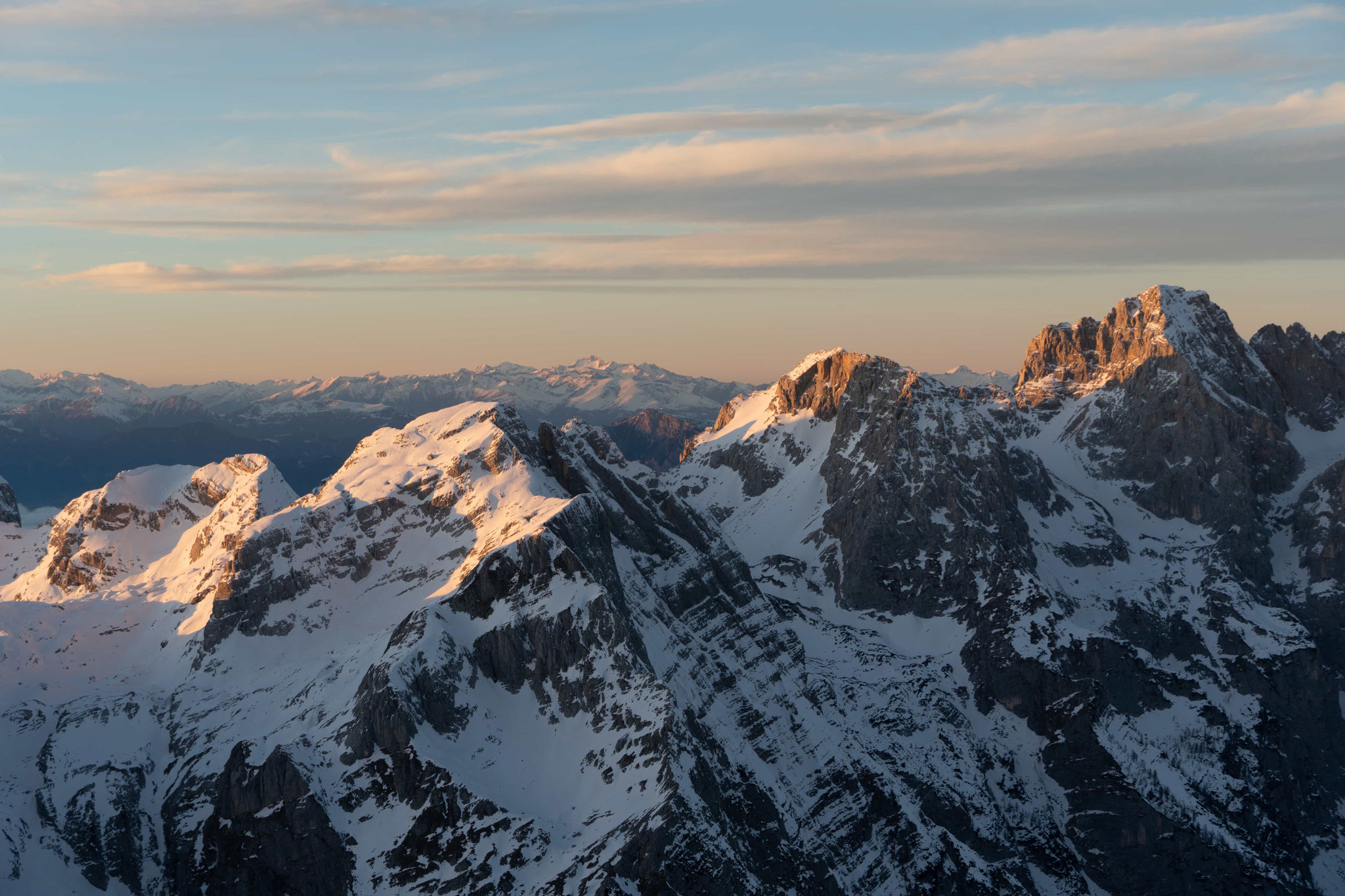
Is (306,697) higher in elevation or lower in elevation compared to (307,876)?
higher

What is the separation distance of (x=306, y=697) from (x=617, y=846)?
197 ft

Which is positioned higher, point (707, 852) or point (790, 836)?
point (707, 852)

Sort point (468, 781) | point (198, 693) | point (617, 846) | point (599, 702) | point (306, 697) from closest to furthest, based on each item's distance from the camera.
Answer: point (617, 846) → point (468, 781) → point (599, 702) → point (306, 697) → point (198, 693)

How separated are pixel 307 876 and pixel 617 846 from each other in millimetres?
42140

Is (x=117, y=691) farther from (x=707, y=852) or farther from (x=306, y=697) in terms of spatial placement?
(x=707, y=852)

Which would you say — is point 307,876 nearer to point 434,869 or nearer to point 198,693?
point 434,869

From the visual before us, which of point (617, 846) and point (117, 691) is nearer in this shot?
point (617, 846)


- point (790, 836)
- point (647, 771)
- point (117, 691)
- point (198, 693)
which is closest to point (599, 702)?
point (647, 771)

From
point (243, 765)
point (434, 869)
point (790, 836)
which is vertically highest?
point (243, 765)

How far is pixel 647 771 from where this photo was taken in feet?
522

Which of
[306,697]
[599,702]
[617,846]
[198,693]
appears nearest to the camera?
[617,846]

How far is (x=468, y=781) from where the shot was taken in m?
160

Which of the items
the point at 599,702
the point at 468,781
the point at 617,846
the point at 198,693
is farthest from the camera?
the point at 198,693

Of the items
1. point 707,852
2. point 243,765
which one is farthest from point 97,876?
point 707,852
